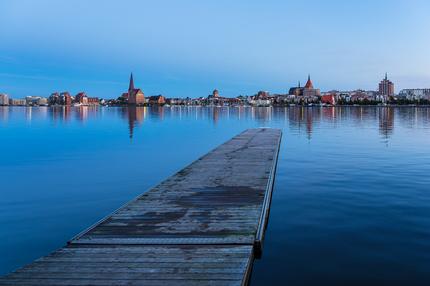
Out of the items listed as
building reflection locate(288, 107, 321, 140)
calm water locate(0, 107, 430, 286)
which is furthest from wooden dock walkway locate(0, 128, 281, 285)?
building reflection locate(288, 107, 321, 140)

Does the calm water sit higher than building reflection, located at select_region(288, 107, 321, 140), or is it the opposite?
building reflection, located at select_region(288, 107, 321, 140)

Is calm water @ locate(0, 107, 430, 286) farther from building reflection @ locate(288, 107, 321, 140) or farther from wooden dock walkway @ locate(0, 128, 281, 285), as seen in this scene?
building reflection @ locate(288, 107, 321, 140)

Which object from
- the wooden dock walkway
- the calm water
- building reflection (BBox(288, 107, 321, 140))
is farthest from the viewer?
building reflection (BBox(288, 107, 321, 140))

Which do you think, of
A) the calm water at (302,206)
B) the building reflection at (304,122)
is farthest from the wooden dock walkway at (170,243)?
the building reflection at (304,122)

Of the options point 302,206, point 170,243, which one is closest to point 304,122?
point 302,206

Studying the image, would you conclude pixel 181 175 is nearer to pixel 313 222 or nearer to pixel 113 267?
pixel 313 222

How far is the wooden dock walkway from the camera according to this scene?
25.1 ft

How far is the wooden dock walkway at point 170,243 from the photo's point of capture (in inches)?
301

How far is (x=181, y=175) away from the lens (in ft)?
61.3

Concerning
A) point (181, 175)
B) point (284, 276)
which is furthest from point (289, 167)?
point (284, 276)

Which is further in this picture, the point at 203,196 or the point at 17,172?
the point at 17,172

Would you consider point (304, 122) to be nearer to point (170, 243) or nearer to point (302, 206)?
point (302, 206)

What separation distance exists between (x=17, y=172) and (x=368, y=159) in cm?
2060

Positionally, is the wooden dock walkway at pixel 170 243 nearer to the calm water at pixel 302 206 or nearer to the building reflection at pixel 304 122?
the calm water at pixel 302 206
